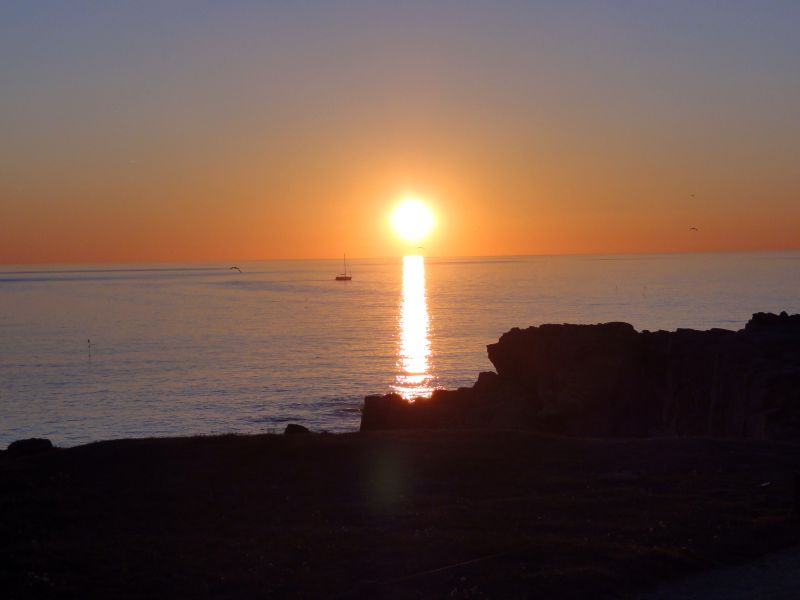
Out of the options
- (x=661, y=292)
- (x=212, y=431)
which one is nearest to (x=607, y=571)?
(x=212, y=431)

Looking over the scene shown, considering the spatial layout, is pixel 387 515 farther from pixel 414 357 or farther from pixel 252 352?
pixel 252 352

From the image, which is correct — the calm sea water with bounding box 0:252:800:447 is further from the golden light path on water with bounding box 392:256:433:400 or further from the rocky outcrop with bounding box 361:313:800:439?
the rocky outcrop with bounding box 361:313:800:439

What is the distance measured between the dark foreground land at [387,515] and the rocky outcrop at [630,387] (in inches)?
317

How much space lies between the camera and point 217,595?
1473 centimetres

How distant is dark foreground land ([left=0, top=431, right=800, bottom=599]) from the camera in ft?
50.2

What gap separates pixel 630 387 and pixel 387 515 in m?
24.1

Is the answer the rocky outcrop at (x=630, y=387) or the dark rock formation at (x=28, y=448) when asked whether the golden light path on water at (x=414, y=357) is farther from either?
the dark rock formation at (x=28, y=448)

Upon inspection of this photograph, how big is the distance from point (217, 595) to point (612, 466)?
12.8 meters

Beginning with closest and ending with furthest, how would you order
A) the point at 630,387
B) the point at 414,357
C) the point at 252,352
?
1. the point at 630,387
2. the point at 414,357
3. the point at 252,352

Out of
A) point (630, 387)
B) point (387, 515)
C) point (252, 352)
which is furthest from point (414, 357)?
point (387, 515)

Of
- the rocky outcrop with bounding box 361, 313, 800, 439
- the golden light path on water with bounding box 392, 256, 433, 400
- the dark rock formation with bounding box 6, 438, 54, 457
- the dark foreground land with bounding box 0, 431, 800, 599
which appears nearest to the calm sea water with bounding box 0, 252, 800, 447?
the golden light path on water with bounding box 392, 256, 433, 400

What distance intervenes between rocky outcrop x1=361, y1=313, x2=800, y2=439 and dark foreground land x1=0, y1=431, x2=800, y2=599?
8045 mm

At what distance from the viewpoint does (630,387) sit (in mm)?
40812

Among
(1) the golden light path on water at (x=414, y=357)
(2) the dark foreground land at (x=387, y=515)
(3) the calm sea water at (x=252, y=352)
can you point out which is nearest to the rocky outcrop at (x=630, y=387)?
(1) the golden light path on water at (x=414, y=357)
